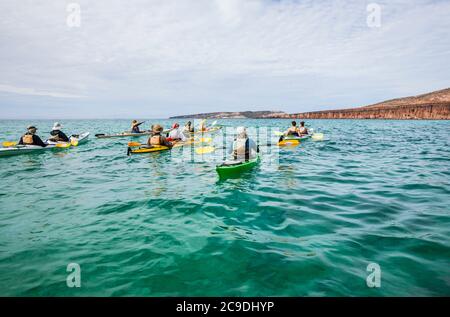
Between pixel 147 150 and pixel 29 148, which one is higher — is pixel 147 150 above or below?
below

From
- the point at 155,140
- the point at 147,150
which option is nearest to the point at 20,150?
the point at 147,150

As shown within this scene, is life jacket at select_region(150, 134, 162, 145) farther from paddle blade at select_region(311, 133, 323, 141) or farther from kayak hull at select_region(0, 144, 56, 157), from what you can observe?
paddle blade at select_region(311, 133, 323, 141)

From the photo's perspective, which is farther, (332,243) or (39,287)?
(332,243)

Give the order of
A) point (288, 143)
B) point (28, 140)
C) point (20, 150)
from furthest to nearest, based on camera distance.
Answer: point (288, 143) < point (28, 140) < point (20, 150)

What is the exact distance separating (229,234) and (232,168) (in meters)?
5.24

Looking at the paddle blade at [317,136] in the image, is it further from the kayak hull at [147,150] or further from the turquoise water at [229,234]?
the kayak hull at [147,150]

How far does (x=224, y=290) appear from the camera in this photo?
166 inches

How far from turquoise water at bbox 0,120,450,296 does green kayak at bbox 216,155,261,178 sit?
415mm

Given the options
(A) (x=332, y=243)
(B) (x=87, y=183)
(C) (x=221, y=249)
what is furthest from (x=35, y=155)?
(A) (x=332, y=243)

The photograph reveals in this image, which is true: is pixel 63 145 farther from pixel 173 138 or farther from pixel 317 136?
pixel 317 136

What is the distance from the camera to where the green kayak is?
11.0m

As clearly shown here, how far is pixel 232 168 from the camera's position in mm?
11195
